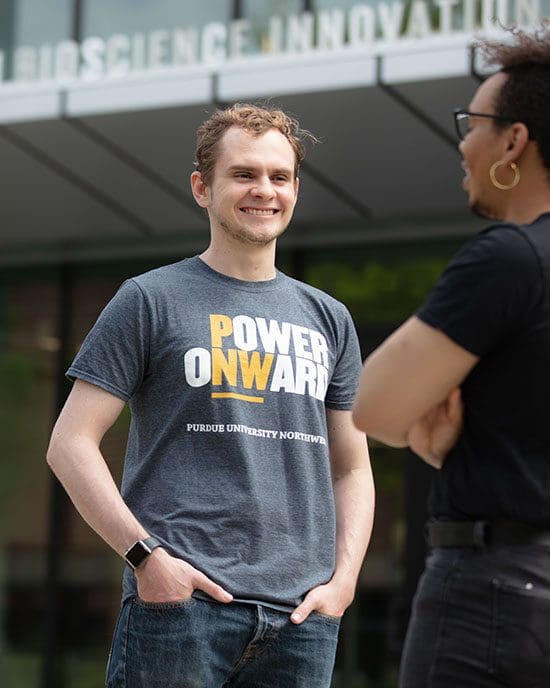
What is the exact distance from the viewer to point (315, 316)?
12.0 ft

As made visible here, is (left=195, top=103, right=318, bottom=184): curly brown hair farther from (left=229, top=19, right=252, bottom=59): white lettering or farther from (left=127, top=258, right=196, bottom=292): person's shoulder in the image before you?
(left=229, top=19, right=252, bottom=59): white lettering

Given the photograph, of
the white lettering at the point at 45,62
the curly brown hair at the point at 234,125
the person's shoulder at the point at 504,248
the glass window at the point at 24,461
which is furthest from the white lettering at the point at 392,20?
the person's shoulder at the point at 504,248

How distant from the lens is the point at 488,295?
8.06 ft

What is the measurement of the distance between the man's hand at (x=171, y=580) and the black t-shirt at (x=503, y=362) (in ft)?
2.87

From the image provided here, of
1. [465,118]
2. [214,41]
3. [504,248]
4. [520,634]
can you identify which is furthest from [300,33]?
[520,634]

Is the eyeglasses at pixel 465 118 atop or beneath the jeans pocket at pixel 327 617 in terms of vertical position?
atop

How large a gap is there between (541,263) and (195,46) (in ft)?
21.6

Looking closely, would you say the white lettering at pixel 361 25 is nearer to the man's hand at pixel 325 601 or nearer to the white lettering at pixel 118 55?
the white lettering at pixel 118 55

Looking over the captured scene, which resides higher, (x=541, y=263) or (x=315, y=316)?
(x=541, y=263)

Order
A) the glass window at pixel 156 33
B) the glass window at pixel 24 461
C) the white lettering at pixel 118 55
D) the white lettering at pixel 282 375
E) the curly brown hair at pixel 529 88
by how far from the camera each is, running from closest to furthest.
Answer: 1. the curly brown hair at pixel 529 88
2. the white lettering at pixel 282 375
3. the glass window at pixel 156 33
4. the white lettering at pixel 118 55
5. the glass window at pixel 24 461

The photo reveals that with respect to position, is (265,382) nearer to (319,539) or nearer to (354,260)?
(319,539)

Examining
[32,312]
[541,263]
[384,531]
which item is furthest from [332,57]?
[541,263]

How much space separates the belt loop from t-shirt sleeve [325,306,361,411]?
1189 mm

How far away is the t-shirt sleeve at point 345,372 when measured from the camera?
12.0 feet
